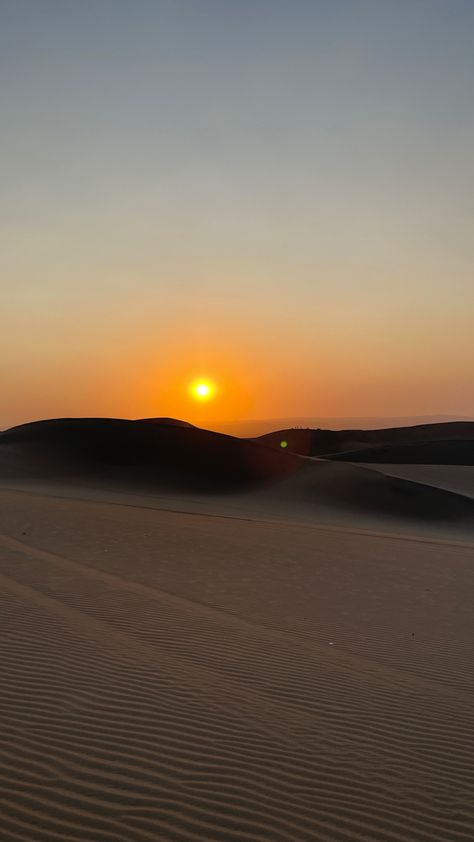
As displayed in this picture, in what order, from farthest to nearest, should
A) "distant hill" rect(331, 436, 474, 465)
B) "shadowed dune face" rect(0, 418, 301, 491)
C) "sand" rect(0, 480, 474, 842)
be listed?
"distant hill" rect(331, 436, 474, 465) < "shadowed dune face" rect(0, 418, 301, 491) < "sand" rect(0, 480, 474, 842)

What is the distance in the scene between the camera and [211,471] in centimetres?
3403

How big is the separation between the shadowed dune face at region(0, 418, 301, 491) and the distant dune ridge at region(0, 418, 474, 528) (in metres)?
0.05

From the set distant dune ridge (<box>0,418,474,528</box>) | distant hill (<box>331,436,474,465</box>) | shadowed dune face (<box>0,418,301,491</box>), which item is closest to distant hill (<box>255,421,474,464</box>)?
distant hill (<box>331,436,474,465</box>)

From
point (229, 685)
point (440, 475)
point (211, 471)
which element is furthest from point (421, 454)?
point (229, 685)

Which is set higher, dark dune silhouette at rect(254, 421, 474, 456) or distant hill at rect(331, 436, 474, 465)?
dark dune silhouette at rect(254, 421, 474, 456)

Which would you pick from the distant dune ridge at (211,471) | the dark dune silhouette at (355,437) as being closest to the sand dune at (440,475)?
the distant dune ridge at (211,471)

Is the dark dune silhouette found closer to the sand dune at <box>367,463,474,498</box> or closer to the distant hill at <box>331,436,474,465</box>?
the distant hill at <box>331,436,474,465</box>

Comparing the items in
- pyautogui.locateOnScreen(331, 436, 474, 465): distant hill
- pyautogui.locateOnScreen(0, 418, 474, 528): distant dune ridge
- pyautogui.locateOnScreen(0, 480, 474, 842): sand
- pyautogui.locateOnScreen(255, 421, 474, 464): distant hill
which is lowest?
pyautogui.locateOnScreen(0, 480, 474, 842): sand

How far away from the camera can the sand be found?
13.8 ft

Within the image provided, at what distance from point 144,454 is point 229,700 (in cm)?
2979

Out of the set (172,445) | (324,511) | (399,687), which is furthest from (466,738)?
(172,445)

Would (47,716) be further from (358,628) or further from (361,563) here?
(361,563)

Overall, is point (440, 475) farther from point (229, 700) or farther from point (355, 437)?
point (355, 437)

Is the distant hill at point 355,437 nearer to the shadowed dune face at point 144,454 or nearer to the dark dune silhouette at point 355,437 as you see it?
the dark dune silhouette at point 355,437
